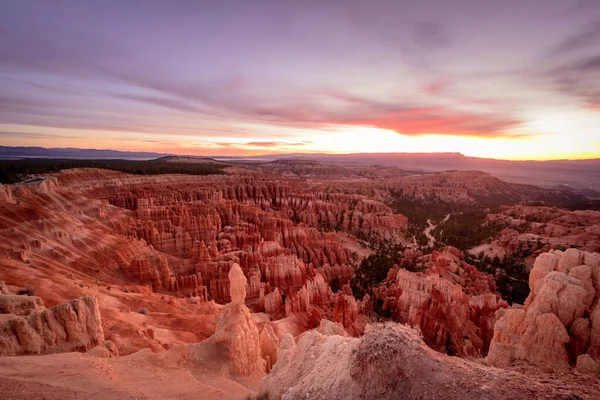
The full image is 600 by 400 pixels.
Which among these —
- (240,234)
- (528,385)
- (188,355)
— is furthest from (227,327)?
(240,234)

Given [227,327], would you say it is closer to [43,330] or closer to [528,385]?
[43,330]

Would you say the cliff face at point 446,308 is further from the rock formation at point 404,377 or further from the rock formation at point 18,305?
the rock formation at point 18,305

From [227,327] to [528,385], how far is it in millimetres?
10604

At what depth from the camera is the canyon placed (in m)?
5.76

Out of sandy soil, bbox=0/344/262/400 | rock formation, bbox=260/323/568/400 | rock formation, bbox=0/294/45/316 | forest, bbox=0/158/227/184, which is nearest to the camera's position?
rock formation, bbox=260/323/568/400

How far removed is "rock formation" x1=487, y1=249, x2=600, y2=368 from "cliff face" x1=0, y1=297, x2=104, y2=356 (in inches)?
525

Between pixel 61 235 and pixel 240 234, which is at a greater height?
pixel 61 235

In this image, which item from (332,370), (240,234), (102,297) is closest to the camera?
(332,370)

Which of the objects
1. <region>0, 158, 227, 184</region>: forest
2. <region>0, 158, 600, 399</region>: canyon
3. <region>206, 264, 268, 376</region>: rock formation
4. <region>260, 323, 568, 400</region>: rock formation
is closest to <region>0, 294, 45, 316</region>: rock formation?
<region>0, 158, 600, 399</region>: canyon

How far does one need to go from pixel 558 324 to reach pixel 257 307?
2098 centimetres

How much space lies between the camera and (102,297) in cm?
1767

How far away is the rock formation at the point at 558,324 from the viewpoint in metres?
9.59

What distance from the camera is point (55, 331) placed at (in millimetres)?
10688

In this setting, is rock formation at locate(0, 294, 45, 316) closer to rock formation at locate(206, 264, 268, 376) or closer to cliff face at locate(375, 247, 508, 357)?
rock formation at locate(206, 264, 268, 376)
